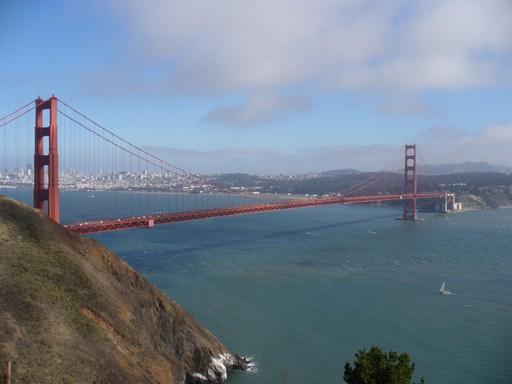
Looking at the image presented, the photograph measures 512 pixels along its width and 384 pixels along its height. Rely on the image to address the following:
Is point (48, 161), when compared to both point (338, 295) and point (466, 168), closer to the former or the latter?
point (338, 295)

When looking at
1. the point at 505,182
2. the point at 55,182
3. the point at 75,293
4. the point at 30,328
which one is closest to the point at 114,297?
the point at 75,293

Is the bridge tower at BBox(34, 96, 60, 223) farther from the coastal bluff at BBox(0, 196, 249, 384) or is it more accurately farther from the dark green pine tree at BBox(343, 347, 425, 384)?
the dark green pine tree at BBox(343, 347, 425, 384)

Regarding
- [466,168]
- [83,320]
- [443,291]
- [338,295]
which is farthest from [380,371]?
[466,168]

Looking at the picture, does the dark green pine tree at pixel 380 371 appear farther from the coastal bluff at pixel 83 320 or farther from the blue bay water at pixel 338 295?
the blue bay water at pixel 338 295

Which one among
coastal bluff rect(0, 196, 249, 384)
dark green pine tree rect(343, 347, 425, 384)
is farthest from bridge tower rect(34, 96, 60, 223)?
dark green pine tree rect(343, 347, 425, 384)

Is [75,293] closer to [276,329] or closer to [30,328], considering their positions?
[30,328]

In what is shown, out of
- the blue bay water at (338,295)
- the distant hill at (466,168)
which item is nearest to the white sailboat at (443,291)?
the blue bay water at (338,295)
